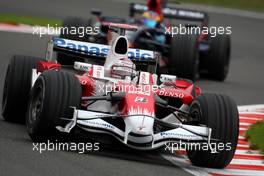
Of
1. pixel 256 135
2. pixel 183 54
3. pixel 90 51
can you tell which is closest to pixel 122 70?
pixel 90 51

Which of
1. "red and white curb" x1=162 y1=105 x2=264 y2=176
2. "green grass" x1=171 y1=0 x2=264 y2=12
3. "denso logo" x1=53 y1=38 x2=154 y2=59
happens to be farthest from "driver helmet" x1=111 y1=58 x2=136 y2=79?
"green grass" x1=171 y1=0 x2=264 y2=12

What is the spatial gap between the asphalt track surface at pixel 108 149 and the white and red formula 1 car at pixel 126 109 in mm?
319

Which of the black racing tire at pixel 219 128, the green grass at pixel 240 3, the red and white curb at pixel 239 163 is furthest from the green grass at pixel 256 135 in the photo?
the green grass at pixel 240 3

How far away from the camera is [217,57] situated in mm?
22344

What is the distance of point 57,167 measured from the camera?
33.8 feet

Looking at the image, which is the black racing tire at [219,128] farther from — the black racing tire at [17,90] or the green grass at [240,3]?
the green grass at [240,3]

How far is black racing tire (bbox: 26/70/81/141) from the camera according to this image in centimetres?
1138

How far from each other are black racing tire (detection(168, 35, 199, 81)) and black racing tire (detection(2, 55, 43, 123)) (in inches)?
268

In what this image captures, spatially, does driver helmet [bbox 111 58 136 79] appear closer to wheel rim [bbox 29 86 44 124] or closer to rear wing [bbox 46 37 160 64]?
rear wing [bbox 46 37 160 64]

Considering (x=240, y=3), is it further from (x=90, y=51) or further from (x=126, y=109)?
(x=126, y=109)

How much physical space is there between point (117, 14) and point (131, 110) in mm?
22989

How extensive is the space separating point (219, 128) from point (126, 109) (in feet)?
3.64

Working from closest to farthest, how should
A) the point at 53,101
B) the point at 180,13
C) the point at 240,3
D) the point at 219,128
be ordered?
the point at 53,101 → the point at 219,128 → the point at 180,13 → the point at 240,3

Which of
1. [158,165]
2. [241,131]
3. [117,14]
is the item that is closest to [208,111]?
[158,165]
